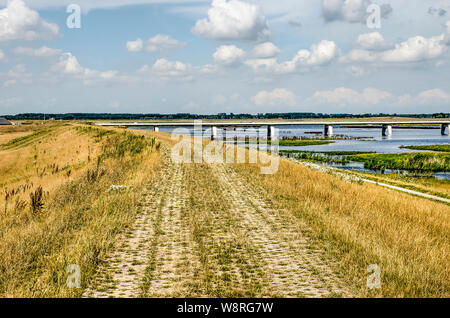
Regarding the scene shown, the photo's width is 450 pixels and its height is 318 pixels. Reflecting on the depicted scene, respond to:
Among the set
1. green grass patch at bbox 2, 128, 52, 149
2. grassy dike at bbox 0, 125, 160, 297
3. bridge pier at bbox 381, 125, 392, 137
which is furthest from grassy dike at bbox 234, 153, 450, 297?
bridge pier at bbox 381, 125, 392, 137

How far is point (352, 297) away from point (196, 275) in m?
3.00

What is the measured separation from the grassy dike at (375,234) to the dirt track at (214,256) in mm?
575

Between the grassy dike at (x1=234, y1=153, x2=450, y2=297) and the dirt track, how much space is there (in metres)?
0.58

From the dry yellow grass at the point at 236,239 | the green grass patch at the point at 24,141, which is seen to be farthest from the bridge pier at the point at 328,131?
the dry yellow grass at the point at 236,239

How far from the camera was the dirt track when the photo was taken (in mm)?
7293

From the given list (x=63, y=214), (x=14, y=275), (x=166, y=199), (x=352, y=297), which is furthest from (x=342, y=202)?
(x=14, y=275)

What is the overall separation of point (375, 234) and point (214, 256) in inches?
186

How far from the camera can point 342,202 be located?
611 inches

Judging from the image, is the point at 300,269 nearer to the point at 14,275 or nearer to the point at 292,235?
the point at 292,235

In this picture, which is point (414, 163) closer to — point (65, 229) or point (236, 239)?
point (236, 239)

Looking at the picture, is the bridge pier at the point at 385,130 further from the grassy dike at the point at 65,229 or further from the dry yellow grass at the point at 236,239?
the dry yellow grass at the point at 236,239

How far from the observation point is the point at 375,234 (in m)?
10.9

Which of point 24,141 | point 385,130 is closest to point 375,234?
point 24,141

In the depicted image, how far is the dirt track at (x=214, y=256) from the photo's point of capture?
7.29m
